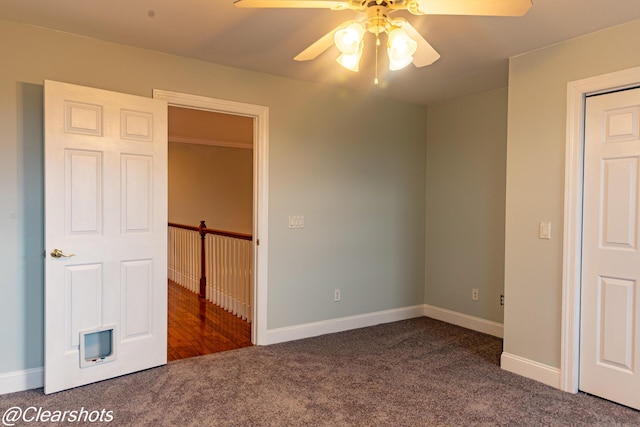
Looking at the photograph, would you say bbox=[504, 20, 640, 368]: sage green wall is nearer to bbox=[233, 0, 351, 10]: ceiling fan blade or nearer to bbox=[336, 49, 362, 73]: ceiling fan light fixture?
bbox=[336, 49, 362, 73]: ceiling fan light fixture

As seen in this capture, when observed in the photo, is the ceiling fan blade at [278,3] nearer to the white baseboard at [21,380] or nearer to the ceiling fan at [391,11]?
the ceiling fan at [391,11]

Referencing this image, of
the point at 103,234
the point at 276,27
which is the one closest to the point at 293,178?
the point at 276,27

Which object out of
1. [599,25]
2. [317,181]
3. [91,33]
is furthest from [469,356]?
[91,33]

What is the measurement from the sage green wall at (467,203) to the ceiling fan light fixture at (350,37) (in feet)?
8.51

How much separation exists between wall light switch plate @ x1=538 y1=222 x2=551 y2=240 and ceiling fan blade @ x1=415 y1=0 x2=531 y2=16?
67.5 inches

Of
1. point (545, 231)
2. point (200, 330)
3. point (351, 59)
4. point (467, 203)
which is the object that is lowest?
point (200, 330)

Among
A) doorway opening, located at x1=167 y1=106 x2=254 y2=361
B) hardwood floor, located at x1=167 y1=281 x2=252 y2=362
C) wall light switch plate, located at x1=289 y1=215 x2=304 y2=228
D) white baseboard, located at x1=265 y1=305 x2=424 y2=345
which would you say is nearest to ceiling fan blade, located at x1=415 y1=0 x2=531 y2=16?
wall light switch plate, located at x1=289 y1=215 x2=304 y2=228

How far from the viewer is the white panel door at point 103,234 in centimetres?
261

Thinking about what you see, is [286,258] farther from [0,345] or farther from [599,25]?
[599,25]

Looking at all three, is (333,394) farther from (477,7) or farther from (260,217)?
(477,7)

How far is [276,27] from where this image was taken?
262cm

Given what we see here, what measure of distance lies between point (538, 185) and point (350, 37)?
6.29 ft

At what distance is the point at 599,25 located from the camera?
8.30ft

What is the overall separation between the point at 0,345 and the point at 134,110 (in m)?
1.72
